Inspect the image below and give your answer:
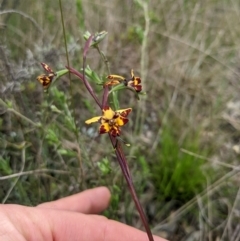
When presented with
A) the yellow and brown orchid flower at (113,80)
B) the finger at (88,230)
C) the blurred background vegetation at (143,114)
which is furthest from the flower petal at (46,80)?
the finger at (88,230)

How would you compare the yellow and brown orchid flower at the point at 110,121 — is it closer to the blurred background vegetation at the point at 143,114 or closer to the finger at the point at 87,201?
the blurred background vegetation at the point at 143,114

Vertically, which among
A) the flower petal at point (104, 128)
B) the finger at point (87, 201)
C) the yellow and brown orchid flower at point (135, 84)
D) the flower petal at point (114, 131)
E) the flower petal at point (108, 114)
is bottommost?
the finger at point (87, 201)

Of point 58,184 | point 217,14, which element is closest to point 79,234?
point 58,184

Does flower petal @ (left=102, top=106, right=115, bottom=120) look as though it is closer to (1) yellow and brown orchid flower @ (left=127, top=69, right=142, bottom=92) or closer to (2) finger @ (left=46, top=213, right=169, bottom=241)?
(1) yellow and brown orchid flower @ (left=127, top=69, right=142, bottom=92)

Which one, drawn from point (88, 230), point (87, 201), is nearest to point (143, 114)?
→ point (87, 201)

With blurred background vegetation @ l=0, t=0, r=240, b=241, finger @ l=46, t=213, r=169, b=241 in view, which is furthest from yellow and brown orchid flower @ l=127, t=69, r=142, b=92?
finger @ l=46, t=213, r=169, b=241

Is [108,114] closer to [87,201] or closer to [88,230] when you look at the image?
[88,230]

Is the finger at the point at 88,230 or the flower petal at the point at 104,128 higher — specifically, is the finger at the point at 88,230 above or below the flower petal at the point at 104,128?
below

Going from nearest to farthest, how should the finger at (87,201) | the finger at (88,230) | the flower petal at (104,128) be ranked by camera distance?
the flower petal at (104,128), the finger at (88,230), the finger at (87,201)
